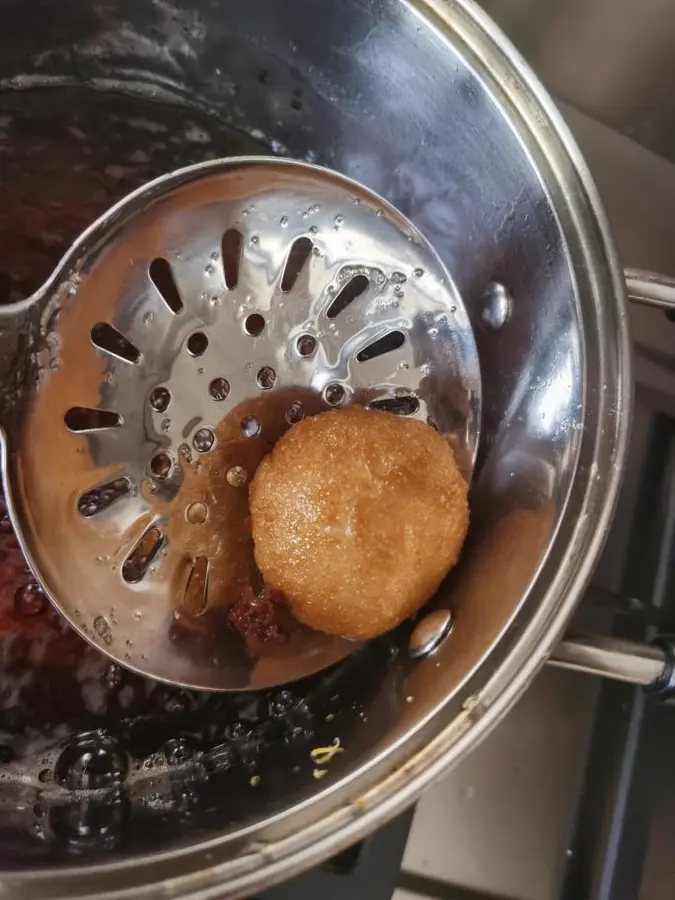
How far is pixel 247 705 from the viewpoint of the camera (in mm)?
730

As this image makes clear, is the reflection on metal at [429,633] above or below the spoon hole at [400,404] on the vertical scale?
below

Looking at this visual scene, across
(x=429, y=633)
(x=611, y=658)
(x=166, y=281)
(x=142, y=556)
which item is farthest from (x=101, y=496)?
(x=611, y=658)

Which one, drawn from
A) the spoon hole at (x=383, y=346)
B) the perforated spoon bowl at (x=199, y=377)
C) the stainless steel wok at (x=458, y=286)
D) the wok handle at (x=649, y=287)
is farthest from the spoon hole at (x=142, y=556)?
the wok handle at (x=649, y=287)

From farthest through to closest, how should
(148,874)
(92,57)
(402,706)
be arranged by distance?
(92,57)
(402,706)
(148,874)

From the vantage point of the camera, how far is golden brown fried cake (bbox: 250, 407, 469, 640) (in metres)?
0.60

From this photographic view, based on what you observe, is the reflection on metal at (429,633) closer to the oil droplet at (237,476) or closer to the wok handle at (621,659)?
the wok handle at (621,659)

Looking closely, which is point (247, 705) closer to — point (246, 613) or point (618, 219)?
point (246, 613)

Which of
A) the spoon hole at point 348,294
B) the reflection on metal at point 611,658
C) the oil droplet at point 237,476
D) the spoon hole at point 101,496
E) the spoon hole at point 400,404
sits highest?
the spoon hole at point 348,294

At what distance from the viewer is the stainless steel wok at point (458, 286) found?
513mm

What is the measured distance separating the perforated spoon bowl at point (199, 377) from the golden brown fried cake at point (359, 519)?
0.06 meters

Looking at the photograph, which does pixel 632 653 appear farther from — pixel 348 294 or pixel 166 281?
pixel 166 281

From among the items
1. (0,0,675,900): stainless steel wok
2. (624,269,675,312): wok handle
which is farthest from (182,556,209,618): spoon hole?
(624,269,675,312): wok handle

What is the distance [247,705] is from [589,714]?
338mm

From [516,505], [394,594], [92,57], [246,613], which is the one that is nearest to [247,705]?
[246,613]
